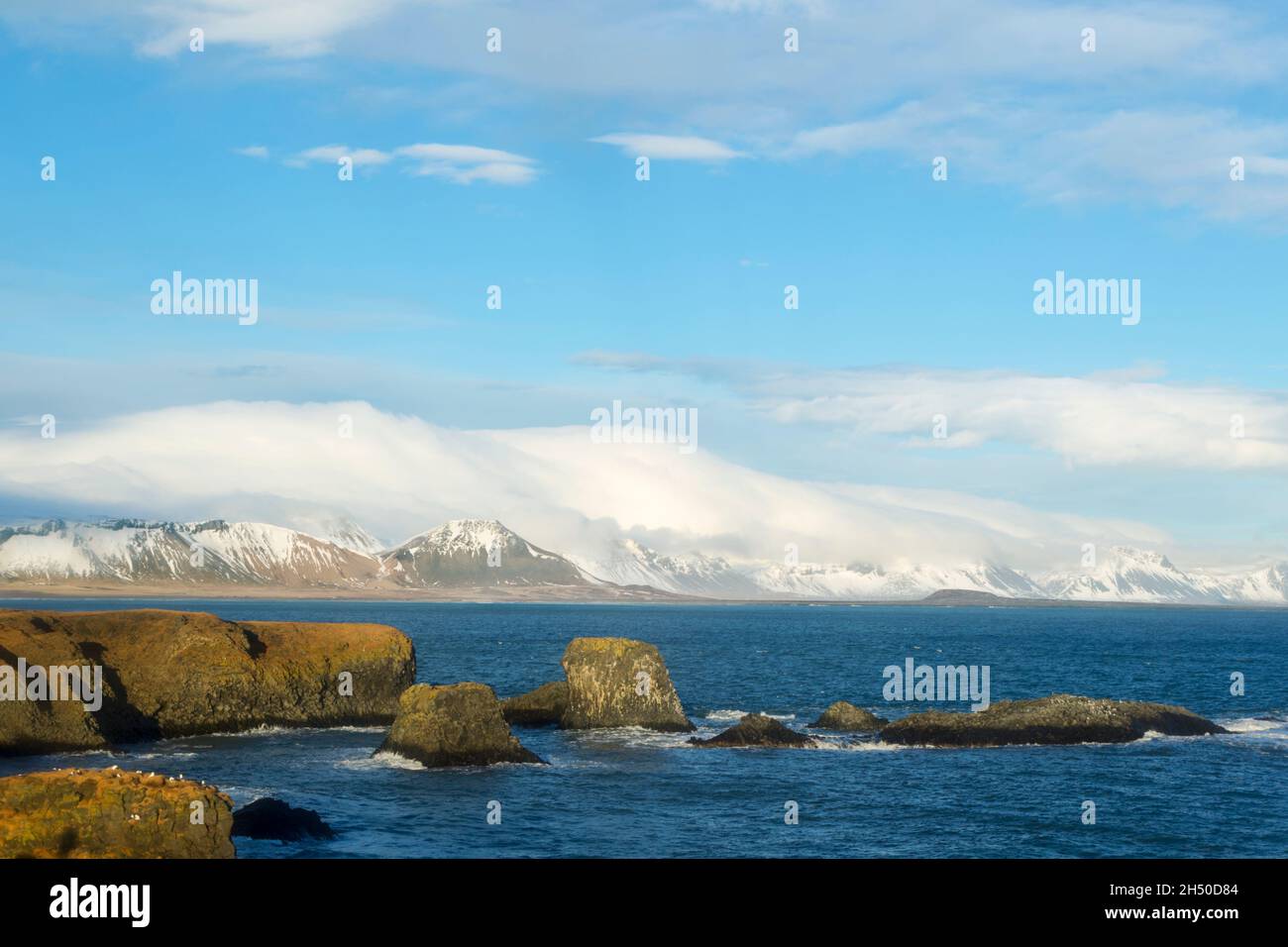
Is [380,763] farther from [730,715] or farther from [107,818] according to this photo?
[730,715]

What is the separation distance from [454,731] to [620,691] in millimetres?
17171

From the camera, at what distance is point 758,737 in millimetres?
65750

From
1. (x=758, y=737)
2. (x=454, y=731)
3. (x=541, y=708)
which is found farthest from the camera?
(x=541, y=708)

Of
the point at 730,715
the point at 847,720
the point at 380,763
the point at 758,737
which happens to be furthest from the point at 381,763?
the point at 730,715

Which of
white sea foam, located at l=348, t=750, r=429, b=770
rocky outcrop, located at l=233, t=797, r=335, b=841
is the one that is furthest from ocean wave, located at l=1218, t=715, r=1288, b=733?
rocky outcrop, located at l=233, t=797, r=335, b=841

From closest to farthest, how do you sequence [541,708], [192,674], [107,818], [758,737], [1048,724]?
1. [107,818]
2. [758,737]
3. [192,674]
4. [1048,724]
5. [541,708]

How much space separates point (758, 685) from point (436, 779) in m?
59.6

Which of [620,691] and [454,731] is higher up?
[454,731]

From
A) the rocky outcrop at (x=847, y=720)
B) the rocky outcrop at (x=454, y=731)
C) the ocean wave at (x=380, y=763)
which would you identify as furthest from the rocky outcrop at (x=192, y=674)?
the rocky outcrop at (x=847, y=720)

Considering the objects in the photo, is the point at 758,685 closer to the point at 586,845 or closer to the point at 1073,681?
the point at 1073,681

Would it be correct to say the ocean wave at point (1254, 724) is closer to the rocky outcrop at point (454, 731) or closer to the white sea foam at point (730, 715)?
the white sea foam at point (730, 715)

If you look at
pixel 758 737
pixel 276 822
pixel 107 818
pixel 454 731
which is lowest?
pixel 758 737

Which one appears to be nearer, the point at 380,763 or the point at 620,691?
the point at 380,763
